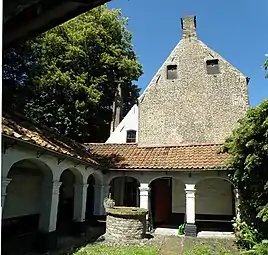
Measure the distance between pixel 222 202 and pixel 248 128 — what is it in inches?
284

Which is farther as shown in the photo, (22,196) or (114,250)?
(22,196)

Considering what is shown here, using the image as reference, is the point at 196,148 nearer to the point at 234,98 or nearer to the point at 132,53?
the point at 234,98

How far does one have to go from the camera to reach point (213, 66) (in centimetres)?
1880

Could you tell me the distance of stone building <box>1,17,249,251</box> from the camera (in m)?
9.94

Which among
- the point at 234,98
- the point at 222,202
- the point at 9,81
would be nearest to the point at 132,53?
the point at 9,81

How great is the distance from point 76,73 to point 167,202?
14.0 metres

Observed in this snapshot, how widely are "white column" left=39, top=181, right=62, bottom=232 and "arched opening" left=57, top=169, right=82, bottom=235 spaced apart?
8.35ft

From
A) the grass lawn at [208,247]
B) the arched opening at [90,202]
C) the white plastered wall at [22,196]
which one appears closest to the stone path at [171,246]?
the grass lawn at [208,247]

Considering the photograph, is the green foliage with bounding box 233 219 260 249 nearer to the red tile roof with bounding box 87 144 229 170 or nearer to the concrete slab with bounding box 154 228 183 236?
the red tile roof with bounding box 87 144 229 170

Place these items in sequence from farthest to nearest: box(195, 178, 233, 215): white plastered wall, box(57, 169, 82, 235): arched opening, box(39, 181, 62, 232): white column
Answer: box(195, 178, 233, 215): white plastered wall, box(57, 169, 82, 235): arched opening, box(39, 181, 62, 232): white column

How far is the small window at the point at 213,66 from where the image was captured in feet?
61.3

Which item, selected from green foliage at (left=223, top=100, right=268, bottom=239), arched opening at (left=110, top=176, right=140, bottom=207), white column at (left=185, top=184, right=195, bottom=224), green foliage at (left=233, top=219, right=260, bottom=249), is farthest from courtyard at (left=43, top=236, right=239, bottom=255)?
arched opening at (left=110, top=176, right=140, bottom=207)

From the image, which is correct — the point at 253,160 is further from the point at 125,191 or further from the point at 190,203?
the point at 125,191

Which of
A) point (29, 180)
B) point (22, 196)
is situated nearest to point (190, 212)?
point (29, 180)
